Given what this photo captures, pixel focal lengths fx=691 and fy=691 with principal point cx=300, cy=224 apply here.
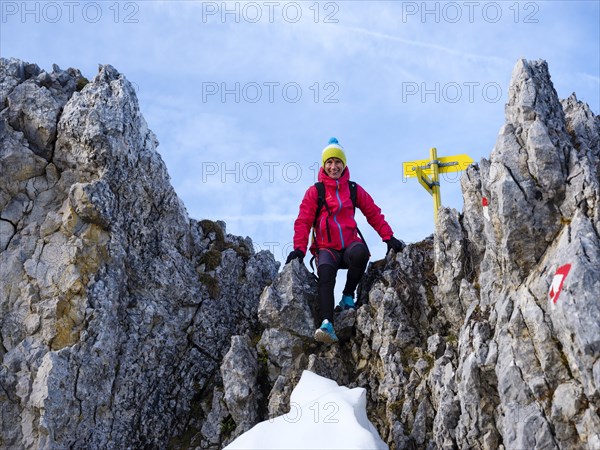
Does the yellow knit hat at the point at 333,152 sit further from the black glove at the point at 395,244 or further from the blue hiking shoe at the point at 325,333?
the blue hiking shoe at the point at 325,333

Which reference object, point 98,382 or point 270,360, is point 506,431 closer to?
point 270,360

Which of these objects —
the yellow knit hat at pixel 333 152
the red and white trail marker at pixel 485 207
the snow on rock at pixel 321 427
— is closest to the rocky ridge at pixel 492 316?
the red and white trail marker at pixel 485 207

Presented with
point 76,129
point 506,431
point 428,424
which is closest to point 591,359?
point 506,431

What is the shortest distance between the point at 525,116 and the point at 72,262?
387 inches

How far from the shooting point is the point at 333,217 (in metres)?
16.5

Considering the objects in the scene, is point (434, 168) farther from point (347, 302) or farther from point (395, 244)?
point (347, 302)

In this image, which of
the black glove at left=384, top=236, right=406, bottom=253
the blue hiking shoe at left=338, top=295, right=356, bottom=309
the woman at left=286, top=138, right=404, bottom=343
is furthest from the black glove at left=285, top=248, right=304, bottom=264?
the black glove at left=384, top=236, right=406, bottom=253

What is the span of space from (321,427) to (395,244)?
6.57 meters

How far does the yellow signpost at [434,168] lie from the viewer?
22938 millimetres

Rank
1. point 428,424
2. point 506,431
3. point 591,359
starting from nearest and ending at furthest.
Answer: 1. point 591,359
2. point 506,431
3. point 428,424

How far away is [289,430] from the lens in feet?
37.8

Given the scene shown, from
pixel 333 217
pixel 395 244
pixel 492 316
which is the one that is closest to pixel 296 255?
pixel 333 217

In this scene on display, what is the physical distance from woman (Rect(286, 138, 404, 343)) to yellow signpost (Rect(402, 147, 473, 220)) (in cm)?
612

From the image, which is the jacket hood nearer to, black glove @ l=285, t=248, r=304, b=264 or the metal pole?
black glove @ l=285, t=248, r=304, b=264
